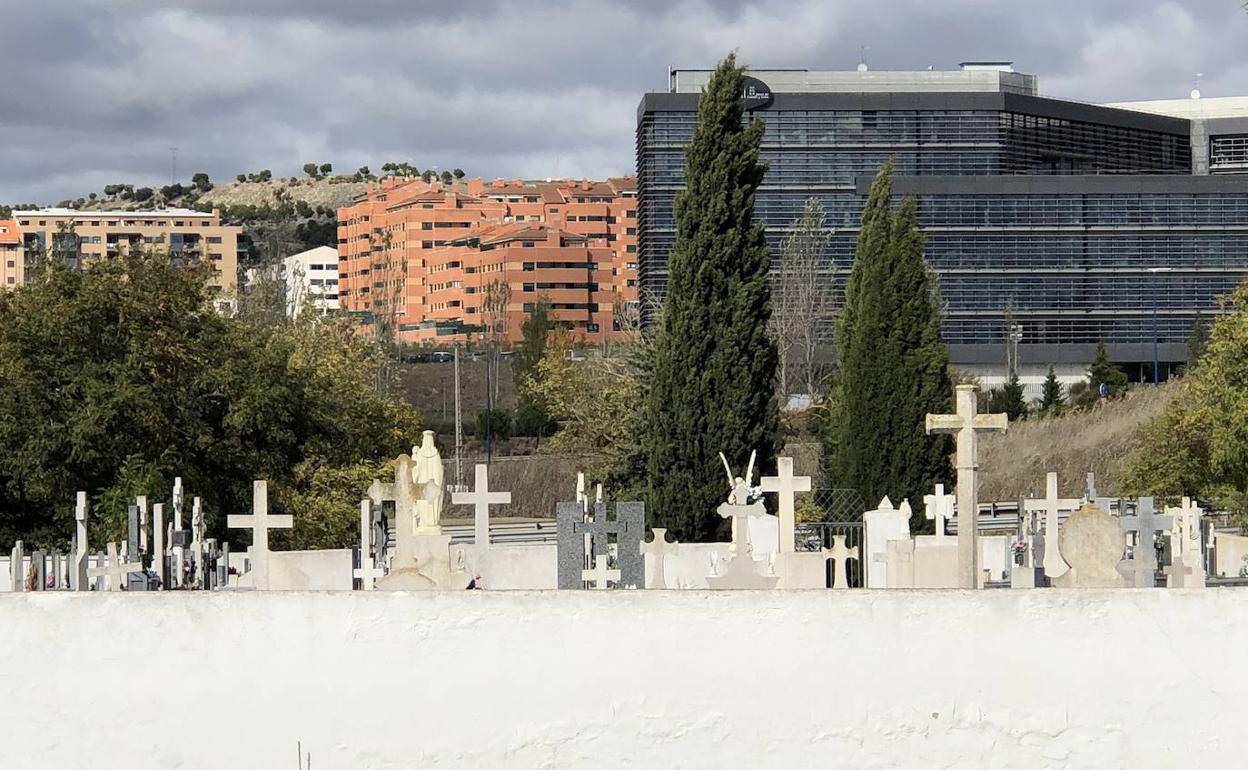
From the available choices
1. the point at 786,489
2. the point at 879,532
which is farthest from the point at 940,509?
the point at 786,489

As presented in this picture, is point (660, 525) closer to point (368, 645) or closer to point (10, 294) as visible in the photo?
point (10, 294)

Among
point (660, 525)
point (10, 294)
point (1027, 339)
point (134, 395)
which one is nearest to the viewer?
point (134, 395)

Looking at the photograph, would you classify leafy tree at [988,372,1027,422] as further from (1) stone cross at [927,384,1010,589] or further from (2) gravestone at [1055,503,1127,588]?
(2) gravestone at [1055,503,1127,588]

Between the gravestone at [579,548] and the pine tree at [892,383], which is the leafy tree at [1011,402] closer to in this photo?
the pine tree at [892,383]

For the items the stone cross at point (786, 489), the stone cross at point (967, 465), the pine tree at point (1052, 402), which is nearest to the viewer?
the stone cross at point (967, 465)

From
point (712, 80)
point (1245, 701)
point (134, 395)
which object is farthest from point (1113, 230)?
point (1245, 701)

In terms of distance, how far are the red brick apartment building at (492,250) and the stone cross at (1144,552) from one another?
12740 centimetres

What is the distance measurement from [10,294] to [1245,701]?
25025mm

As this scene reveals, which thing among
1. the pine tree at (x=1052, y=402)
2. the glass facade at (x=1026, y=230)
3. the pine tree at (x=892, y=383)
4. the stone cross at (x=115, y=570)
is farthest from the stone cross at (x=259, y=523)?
the glass facade at (x=1026, y=230)

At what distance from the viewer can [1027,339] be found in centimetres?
9644

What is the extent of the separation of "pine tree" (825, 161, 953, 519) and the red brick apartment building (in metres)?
109

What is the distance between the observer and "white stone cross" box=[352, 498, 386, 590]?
70.0 feet

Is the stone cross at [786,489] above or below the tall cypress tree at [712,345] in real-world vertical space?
below

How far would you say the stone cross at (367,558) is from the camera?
21328 millimetres
